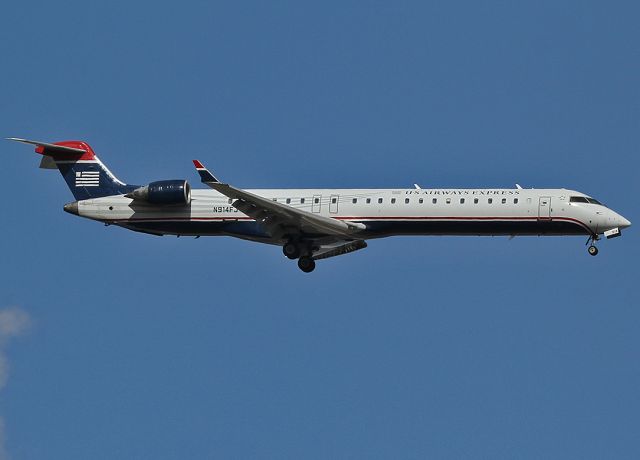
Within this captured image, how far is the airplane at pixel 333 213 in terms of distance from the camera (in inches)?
1678

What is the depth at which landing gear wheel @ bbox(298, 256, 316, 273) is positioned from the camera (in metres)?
44.9

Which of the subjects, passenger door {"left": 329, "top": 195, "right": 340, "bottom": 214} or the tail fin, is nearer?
passenger door {"left": 329, "top": 195, "right": 340, "bottom": 214}

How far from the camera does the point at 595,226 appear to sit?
4259cm

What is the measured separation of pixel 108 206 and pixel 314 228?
7918 millimetres

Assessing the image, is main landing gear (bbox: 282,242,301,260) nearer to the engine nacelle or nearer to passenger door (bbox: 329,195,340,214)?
passenger door (bbox: 329,195,340,214)

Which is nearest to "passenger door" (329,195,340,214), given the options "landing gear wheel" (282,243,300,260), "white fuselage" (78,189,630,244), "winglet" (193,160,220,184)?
"white fuselage" (78,189,630,244)

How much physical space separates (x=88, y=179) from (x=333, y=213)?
9809mm

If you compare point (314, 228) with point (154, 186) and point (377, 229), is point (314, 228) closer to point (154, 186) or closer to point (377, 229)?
point (377, 229)

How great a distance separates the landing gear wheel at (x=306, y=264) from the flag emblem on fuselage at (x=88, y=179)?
8.36 metres

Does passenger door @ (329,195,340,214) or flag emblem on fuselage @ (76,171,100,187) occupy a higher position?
flag emblem on fuselage @ (76,171,100,187)

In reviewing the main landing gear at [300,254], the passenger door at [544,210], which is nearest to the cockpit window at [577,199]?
the passenger door at [544,210]

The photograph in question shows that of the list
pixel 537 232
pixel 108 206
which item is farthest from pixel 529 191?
pixel 108 206

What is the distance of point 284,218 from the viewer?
141 ft

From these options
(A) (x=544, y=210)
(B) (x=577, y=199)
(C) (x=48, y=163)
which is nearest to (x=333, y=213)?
(A) (x=544, y=210)
